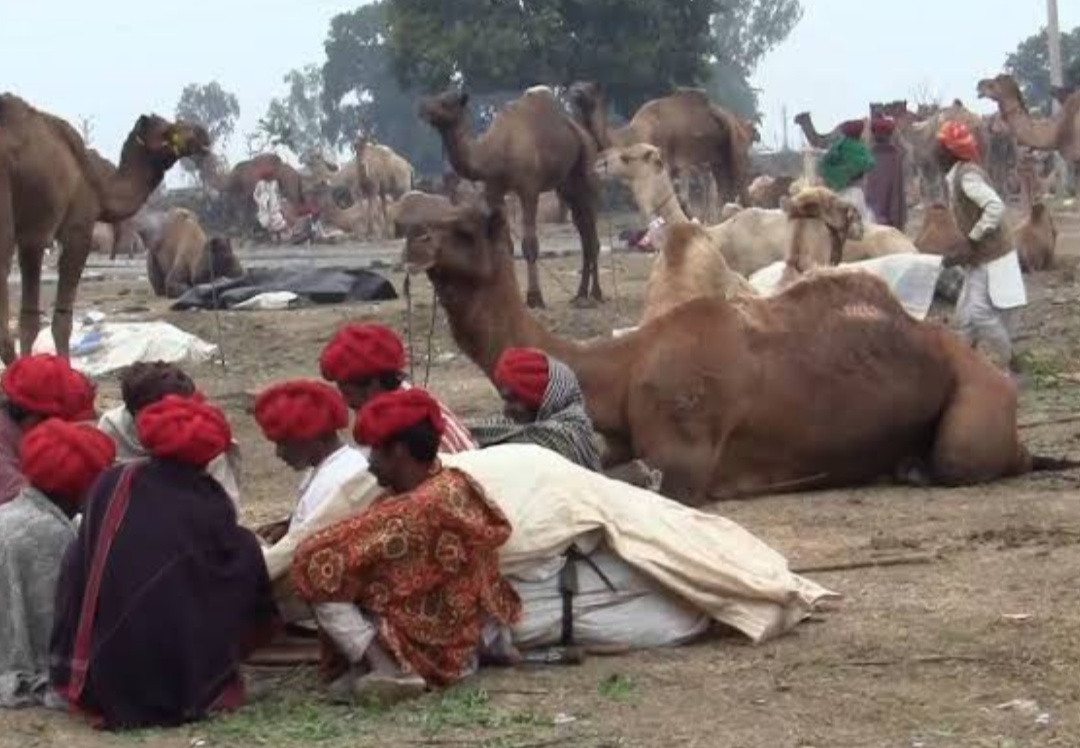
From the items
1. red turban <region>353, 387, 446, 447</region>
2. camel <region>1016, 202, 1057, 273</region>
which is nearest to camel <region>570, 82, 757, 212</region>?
camel <region>1016, 202, 1057, 273</region>

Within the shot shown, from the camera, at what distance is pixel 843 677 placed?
267 inches

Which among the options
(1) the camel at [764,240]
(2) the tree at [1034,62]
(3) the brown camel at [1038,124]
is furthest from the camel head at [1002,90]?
(2) the tree at [1034,62]

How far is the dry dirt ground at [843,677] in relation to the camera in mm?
6246

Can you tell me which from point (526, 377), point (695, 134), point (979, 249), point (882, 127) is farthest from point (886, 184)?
point (526, 377)

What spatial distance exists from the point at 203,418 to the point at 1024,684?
231 centimetres

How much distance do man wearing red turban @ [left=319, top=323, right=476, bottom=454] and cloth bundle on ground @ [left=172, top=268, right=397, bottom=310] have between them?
14449 mm

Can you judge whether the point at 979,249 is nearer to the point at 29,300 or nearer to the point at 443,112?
the point at 29,300

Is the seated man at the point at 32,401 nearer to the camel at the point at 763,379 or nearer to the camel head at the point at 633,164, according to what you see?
the camel at the point at 763,379

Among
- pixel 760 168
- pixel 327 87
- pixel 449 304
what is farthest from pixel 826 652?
pixel 327 87

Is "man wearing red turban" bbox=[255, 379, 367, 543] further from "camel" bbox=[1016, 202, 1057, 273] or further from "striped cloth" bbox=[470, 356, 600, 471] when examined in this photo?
"camel" bbox=[1016, 202, 1057, 273]

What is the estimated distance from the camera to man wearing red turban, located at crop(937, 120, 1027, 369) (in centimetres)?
1327

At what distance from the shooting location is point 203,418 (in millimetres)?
6664

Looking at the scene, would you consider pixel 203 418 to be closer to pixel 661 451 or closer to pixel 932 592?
pixel 932 592

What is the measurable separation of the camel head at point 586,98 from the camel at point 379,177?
21744 mm
